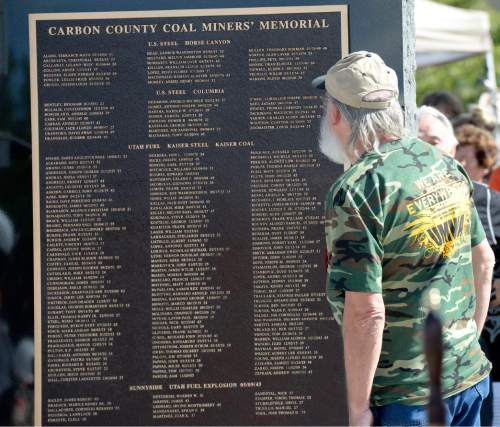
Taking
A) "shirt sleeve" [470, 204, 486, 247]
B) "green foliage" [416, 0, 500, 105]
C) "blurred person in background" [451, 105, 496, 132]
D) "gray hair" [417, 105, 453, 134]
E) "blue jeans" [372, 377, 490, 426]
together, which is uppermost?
"green foliage" [416, 0, 500, 105]

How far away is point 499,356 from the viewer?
5.47 meters

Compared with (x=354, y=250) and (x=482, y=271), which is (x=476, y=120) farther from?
(x=354, y=250)

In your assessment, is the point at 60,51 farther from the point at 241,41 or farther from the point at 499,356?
the point at 499,356

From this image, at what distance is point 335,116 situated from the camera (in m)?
3.41

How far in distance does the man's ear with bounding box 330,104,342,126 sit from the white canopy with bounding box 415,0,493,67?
7249 millimetres

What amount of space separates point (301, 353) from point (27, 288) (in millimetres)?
1433

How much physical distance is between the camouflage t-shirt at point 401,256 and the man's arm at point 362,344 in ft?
0.17

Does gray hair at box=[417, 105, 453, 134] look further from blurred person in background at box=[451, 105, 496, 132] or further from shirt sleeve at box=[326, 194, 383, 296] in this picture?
shirt sleeve at box=[326, 194, 383, 296]

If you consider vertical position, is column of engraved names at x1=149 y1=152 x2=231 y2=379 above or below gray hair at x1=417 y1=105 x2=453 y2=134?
below

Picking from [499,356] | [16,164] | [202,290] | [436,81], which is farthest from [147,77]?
[436,81]

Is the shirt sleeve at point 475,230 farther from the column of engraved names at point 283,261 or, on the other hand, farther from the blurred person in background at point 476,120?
the blurred person in background at point 476,120

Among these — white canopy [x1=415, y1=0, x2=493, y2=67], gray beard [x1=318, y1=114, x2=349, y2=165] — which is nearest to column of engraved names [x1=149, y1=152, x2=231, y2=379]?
gray beard [x1=318, y1=114, x2=349, y2=165]

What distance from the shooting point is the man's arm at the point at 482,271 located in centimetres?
356

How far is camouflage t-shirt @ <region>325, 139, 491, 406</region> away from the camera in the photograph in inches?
121
